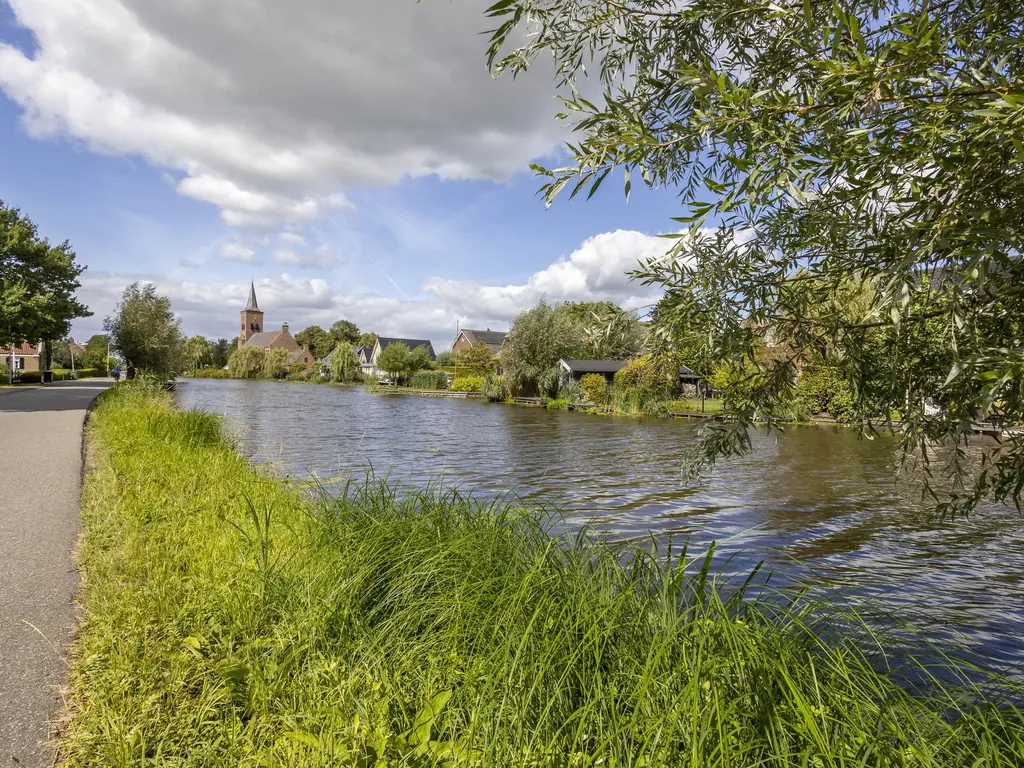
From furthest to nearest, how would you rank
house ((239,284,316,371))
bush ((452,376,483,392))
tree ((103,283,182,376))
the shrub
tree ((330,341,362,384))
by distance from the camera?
house ((239,284,316,371)), tree ((330,341,362,384)), bush ((452,376,483,392)), the shrub, tree ((103,283,182,376))

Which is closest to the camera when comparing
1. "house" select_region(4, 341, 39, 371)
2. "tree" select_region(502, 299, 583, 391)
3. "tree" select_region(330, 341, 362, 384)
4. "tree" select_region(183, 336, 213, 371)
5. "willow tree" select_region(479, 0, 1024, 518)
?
"willow tree" select_region(479, 0, 1024, 518)

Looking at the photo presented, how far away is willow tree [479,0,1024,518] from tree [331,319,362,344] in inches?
4639

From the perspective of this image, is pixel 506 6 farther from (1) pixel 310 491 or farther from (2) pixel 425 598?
(1) pixel 310 491

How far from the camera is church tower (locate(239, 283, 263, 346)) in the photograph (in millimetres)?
124625

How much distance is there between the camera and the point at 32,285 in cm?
2809

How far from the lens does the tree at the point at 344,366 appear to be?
248 ft

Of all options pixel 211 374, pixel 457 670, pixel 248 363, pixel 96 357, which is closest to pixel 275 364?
pixel 248 363

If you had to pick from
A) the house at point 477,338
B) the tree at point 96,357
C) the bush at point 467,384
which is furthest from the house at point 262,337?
the bush at point 467,384

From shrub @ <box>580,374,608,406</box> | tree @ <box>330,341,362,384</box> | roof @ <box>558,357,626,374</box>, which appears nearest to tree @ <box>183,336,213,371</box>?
tree @ <box>330,341,362,384</box>

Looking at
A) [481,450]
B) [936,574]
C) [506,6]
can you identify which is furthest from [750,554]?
[481,450]

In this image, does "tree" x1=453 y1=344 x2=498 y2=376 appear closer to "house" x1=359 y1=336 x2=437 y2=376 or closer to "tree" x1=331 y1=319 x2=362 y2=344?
"house" x1=359 y1=336 x2=437 y2=376

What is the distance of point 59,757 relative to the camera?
2.62m

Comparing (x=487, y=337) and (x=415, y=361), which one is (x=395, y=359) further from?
(x=487, y=337)

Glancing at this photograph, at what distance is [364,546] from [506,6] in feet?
11.7
